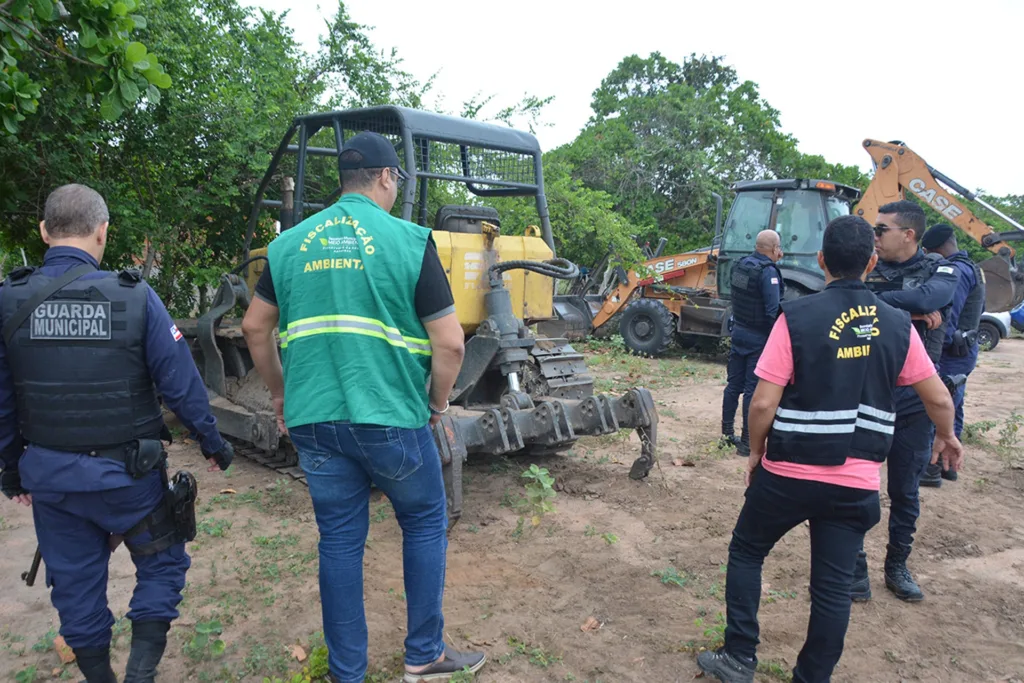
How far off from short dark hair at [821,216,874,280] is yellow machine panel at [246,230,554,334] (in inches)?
103

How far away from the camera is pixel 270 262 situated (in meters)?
2.60

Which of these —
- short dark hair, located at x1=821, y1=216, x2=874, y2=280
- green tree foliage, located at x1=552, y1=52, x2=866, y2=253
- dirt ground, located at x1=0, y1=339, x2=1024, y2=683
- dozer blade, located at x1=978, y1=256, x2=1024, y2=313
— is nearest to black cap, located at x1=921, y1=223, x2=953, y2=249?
dirt ground, located at x1=0, y1=339, x2=1024, y2=683

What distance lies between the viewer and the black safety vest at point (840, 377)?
101 inches

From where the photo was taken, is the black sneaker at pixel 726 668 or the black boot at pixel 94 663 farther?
the black sneaker at pixel 726 668

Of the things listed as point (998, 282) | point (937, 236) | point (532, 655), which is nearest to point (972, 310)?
point (937, 236)

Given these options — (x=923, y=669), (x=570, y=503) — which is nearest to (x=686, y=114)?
(x=570, y=503)

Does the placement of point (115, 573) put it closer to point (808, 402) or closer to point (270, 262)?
point (270, 262)

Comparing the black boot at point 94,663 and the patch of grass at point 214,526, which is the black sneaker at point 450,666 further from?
the patch of grass at point 214,526

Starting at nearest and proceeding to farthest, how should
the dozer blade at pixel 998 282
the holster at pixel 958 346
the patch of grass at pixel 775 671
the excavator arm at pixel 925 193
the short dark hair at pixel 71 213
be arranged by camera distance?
1. the short dark hair at pixel 71 213
2. the patch of grass at pixel 775 671
3. the holster at pixel 958 346
4. the dozer blade at pixel 998 282
5. the excavator arm at pixel 925 193

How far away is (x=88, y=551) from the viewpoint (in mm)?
2592

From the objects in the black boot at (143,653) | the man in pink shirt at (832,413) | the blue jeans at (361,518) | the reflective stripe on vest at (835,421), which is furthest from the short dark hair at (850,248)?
the black boot at (143,653)

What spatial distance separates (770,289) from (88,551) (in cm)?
475

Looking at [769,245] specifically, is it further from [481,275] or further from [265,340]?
[265,340]

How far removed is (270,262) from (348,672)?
59.8 inches
